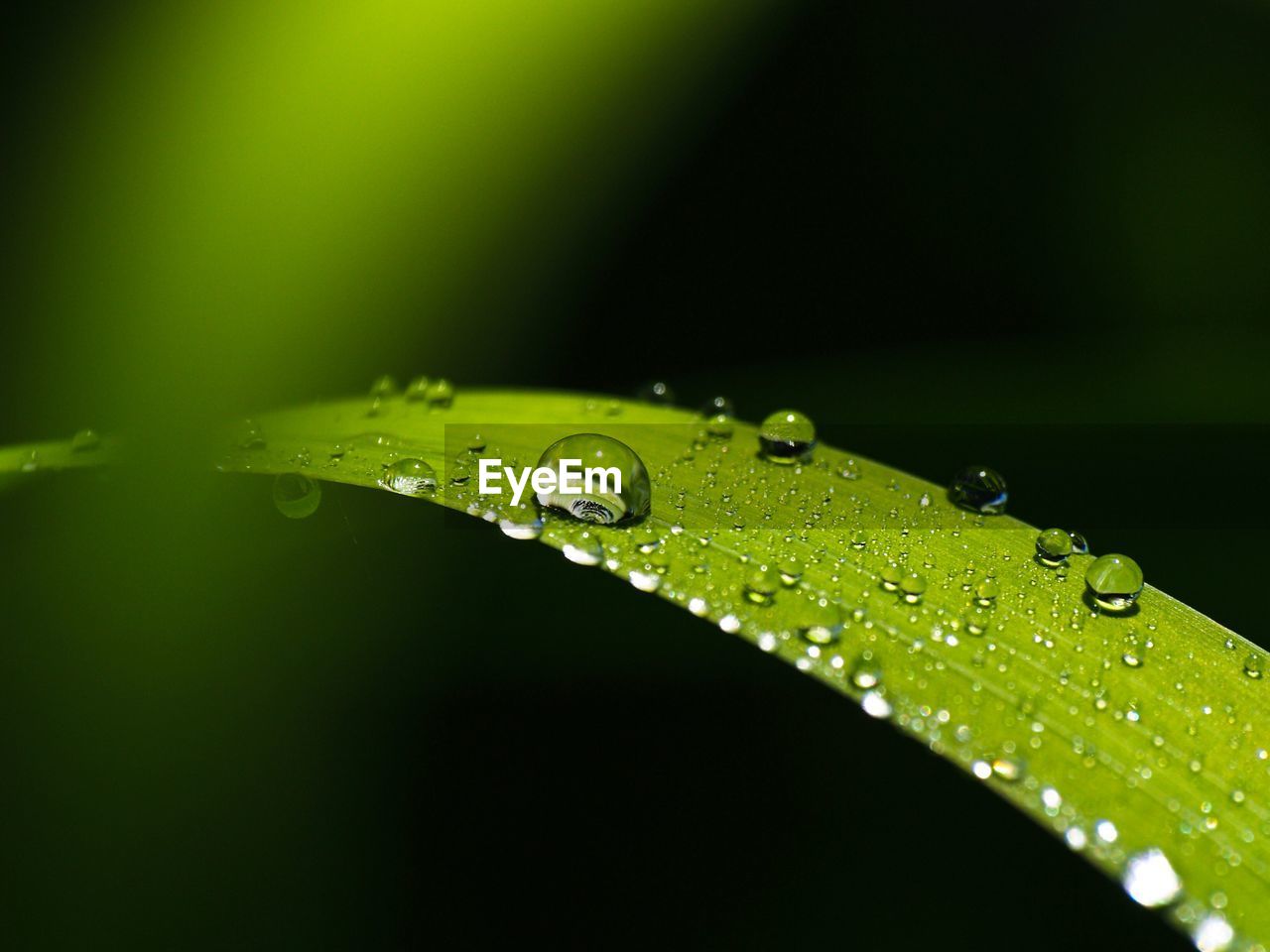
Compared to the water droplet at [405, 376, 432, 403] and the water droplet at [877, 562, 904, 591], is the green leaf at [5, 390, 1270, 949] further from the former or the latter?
the water droplet at [405, 376, 432, 403]

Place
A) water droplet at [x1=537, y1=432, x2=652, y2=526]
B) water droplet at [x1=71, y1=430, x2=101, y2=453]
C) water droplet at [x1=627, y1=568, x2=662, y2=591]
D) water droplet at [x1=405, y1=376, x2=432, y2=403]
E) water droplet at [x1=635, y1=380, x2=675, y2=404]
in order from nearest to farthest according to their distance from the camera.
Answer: water droplet at [x1=627, y1=568, x2=662, y2=591] < water droplet at [x1=537, y1=432, x2=652, y2=526] < water droplet at [x1=71, y1=430, x2=101, y2=453] < water droplet at [x1=405, y1=376, x2=432, y2=403] < water droplet at [x1=635, y1=380, x2=675, y2=404]

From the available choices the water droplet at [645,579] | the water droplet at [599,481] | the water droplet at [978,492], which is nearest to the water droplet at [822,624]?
the water droplet at [645,579]

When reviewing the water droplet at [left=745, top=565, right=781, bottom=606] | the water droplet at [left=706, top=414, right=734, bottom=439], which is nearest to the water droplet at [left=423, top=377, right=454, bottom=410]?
the water droplet at [left=706, top=414, right=734, bottom=439]

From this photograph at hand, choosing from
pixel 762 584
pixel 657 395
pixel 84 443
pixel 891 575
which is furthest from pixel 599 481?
pixel 657 395

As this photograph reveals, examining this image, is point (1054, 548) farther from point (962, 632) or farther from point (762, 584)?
point (762, 584)

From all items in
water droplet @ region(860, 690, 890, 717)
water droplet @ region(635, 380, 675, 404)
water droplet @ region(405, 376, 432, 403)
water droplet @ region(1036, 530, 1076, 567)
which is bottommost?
water droplet @ region(860, 690, 890, 717)

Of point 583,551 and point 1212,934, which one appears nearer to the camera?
point 1212,934

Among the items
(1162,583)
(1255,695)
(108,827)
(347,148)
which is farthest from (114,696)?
(1162,583)
